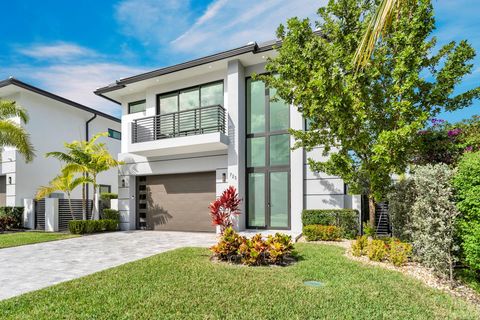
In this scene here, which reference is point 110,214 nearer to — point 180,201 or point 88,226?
point 88,226

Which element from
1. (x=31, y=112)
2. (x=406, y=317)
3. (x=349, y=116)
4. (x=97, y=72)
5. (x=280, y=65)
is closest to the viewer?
(x=406, y=317)

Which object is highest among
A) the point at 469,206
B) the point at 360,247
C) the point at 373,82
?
the point at 373,82

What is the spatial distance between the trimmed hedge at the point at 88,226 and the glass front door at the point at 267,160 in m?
7.09

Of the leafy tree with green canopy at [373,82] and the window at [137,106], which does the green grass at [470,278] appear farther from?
the window at [137,106]

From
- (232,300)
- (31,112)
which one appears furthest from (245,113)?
(31,112)

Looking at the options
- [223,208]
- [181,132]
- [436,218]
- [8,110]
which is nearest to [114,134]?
[8,110]

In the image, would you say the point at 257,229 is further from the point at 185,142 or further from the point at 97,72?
the point at 97,72

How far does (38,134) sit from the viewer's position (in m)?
16.7

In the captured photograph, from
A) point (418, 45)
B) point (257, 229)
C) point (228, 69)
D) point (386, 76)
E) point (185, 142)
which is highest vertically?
point (228, 69)

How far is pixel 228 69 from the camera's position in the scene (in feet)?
41.9

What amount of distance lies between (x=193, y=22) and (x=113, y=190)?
1559cm

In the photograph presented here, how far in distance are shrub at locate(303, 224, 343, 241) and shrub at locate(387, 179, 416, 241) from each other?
2.31 m

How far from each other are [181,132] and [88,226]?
607 centimetres

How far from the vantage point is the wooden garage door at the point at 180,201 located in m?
13.4
